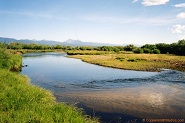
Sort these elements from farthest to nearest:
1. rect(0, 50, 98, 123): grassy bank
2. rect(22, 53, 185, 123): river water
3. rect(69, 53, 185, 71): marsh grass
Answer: rect(69, 53, 185, 71): marsh grass < rect(22, 53, 185, 123): river water < rect(0, 50, 98, 123): grassy bank

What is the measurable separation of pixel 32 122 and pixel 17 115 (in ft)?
4.57

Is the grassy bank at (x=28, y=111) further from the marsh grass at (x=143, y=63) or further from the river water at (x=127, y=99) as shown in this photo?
the marsh grass at (x=143, y=63)

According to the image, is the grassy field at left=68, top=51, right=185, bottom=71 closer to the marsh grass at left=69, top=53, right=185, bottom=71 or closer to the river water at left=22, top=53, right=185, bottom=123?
the marsh grass at left=69, top=53, right=185, bottom=71

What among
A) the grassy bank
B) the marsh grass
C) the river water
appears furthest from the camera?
the marsh grass

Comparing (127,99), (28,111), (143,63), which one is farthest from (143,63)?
(28,111)

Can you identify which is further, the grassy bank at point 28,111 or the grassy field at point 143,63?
the grassy field at point 143,63

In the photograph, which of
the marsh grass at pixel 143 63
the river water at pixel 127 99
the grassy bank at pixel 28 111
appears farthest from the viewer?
the marsh grass at pixel 143 63

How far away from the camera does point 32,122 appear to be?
1224 centimetres

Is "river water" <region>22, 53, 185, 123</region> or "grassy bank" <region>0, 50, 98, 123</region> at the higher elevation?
"grassy bank" <region>0, 50, 98, 123</region>

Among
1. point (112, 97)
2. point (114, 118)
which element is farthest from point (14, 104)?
point (112, 97)

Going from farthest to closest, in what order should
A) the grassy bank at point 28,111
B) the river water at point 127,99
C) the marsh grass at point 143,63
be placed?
the marsh grass at point 143,63
the river water at point 127,99
the grassy bank at point 28,111

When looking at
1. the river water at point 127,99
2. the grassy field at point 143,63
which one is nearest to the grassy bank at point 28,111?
the river water at point 127,99

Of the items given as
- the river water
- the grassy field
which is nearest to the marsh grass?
the grassy field

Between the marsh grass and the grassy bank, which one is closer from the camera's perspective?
the grassy bank
